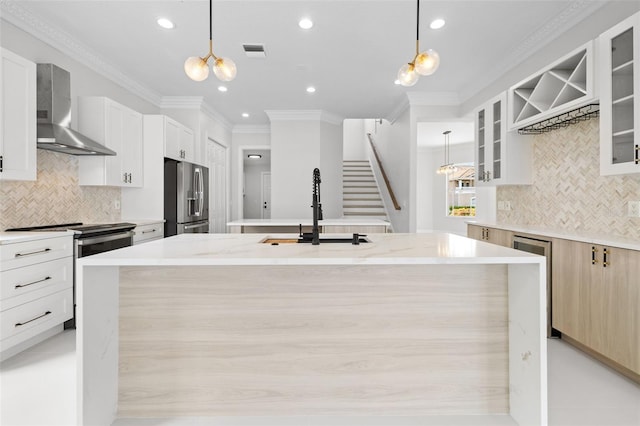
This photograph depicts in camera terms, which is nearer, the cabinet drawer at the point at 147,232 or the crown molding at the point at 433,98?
the cabinet drawer at the point at 147,232

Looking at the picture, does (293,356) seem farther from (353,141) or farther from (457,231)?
(353,141)

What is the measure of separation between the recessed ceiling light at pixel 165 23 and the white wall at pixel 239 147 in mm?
4324

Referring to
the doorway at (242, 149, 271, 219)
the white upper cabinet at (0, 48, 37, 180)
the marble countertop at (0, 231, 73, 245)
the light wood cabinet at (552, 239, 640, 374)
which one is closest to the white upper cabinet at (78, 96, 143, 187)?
the white upper cabinet at (0, 48, 37, 180)

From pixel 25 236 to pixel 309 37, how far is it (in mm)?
3122

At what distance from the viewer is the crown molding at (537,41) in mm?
2795

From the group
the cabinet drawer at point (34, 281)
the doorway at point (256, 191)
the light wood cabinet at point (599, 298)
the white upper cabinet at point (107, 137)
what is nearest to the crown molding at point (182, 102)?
the white upper cabinet at point (107, 137)

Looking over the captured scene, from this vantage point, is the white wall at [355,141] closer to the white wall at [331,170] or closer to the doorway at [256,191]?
the doorway at [256,191]

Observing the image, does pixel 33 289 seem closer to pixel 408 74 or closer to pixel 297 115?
pixel 408 74

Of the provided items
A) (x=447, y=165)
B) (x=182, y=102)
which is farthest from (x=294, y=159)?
(x=447, y=165)

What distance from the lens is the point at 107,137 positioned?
3828 millimetres

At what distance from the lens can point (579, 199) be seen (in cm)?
293

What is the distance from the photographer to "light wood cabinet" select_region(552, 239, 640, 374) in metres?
2.03

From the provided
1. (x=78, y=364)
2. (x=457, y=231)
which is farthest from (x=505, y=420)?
(x=457, y=231)

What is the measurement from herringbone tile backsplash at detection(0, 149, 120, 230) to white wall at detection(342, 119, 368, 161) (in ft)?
25.7
